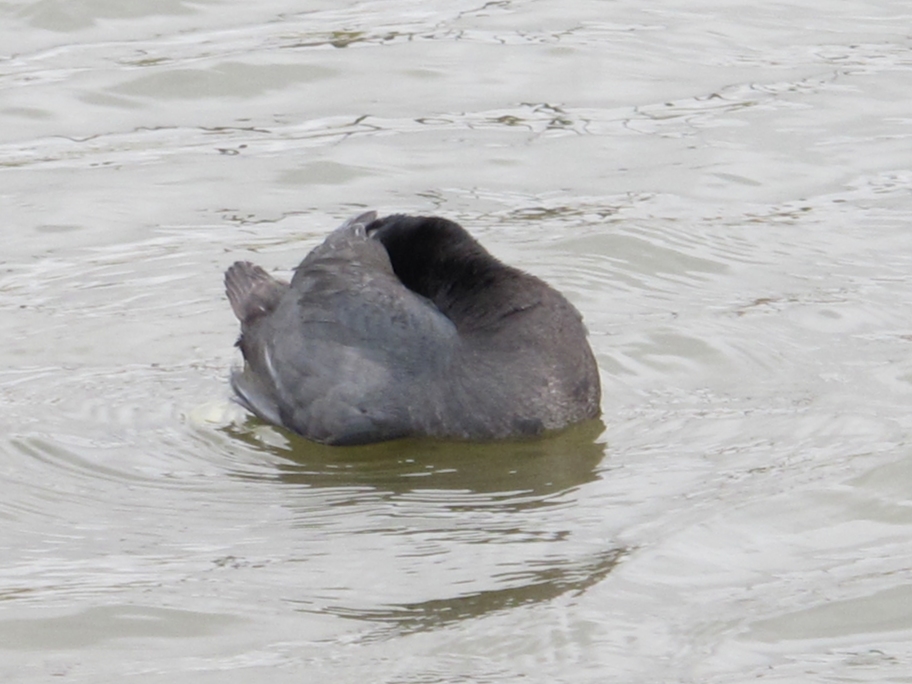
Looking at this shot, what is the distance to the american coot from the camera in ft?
22.6

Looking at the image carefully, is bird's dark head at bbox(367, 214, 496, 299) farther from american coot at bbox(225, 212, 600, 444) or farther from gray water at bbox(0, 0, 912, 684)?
gray water at bbox(0, 0, 912, 684)

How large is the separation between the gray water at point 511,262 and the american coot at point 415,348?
0.13m

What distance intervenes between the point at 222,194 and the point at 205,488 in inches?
150

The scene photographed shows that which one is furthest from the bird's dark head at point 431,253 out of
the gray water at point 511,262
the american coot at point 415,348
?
the gray water at point 511,262

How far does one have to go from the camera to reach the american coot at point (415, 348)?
6887 mm

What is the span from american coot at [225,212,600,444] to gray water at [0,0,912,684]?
0.13m

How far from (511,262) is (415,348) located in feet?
7.02

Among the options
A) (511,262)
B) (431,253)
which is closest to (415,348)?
(431,253)

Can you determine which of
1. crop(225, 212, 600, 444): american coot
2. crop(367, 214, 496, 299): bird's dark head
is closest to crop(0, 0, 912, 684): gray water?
crop(225, 212, 600, 444): american coot

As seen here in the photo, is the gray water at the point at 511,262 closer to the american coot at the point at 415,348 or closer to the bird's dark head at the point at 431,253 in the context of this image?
the american coot at the point at 415,348

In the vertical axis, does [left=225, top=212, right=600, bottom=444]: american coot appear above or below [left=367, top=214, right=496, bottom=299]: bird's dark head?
below

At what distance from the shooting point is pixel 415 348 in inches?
274

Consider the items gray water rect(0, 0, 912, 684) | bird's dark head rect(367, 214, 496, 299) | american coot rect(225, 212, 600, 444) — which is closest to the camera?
gray water rect(0, 0, 912, 684)

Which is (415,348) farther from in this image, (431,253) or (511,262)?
(511,262)
